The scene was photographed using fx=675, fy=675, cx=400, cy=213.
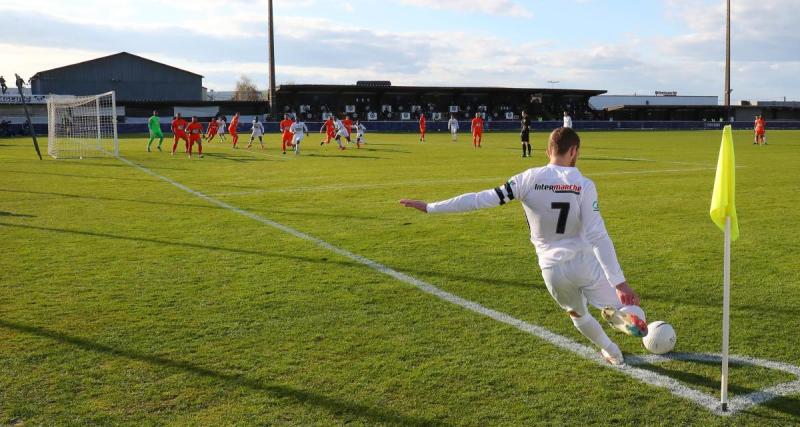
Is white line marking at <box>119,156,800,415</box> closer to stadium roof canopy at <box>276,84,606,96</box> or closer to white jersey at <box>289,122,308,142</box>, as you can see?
white jersey at <box>289,122,308,142</box>

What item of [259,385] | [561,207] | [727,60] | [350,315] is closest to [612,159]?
[350,315]

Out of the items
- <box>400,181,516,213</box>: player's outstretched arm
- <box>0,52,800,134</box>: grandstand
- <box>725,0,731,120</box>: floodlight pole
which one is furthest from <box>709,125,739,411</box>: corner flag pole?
<box>725,0,731,120</box>: floodlight pole

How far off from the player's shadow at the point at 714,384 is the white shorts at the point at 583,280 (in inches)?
22.9

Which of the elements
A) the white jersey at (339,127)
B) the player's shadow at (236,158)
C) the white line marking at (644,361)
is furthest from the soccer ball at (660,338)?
the white jersey at (339,127)

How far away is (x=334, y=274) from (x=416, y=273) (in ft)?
2.86

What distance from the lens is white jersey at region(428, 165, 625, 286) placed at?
4.29 metres

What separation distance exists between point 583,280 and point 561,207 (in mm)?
499

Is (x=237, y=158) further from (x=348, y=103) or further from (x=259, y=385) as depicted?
(x=348, y=103)

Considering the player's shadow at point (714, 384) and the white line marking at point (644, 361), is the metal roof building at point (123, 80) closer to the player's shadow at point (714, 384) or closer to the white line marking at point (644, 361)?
the white line marking at point (644, 361)

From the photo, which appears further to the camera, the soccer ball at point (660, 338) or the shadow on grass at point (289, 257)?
the shadow on grass at point (289, 257)

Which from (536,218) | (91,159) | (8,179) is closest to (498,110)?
(91,159)

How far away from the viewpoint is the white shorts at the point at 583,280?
4.36 metres

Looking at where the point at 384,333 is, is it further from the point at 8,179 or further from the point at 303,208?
the point at 8,179

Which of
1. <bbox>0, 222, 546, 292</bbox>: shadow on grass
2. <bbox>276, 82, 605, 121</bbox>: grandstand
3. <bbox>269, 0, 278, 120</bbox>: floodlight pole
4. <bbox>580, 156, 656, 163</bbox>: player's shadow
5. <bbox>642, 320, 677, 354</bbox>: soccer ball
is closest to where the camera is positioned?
<bbox>642, 320, 677, 354</bbox>: soccer ball
